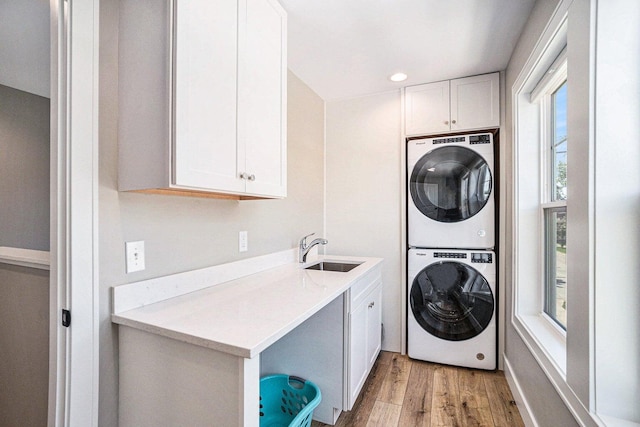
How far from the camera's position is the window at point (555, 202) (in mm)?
1635

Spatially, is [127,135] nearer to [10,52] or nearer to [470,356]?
[10,52]

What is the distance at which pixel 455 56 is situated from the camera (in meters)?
2.17

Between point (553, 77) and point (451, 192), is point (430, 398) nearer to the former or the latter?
point (451, 192)

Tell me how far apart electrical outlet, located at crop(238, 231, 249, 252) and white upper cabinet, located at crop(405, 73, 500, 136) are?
1.71m

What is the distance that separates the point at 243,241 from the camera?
6.13ft

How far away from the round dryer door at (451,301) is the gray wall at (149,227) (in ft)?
4.19

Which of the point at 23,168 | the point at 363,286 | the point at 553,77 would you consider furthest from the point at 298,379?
the point at 553,77

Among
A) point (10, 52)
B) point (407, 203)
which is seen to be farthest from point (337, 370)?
point (10, 52)

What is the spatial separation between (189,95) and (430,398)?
7.48 feet

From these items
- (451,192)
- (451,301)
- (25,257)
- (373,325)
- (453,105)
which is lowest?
(373,325)

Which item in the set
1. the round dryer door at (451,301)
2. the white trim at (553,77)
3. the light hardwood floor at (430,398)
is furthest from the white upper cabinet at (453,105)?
the light hardwood floor at (430,398)

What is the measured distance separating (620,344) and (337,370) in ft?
4.10

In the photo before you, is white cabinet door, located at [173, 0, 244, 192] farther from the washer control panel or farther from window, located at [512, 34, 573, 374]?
the washer control panel

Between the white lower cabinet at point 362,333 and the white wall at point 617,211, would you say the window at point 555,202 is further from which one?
the white lower cabinet at point 362,333
